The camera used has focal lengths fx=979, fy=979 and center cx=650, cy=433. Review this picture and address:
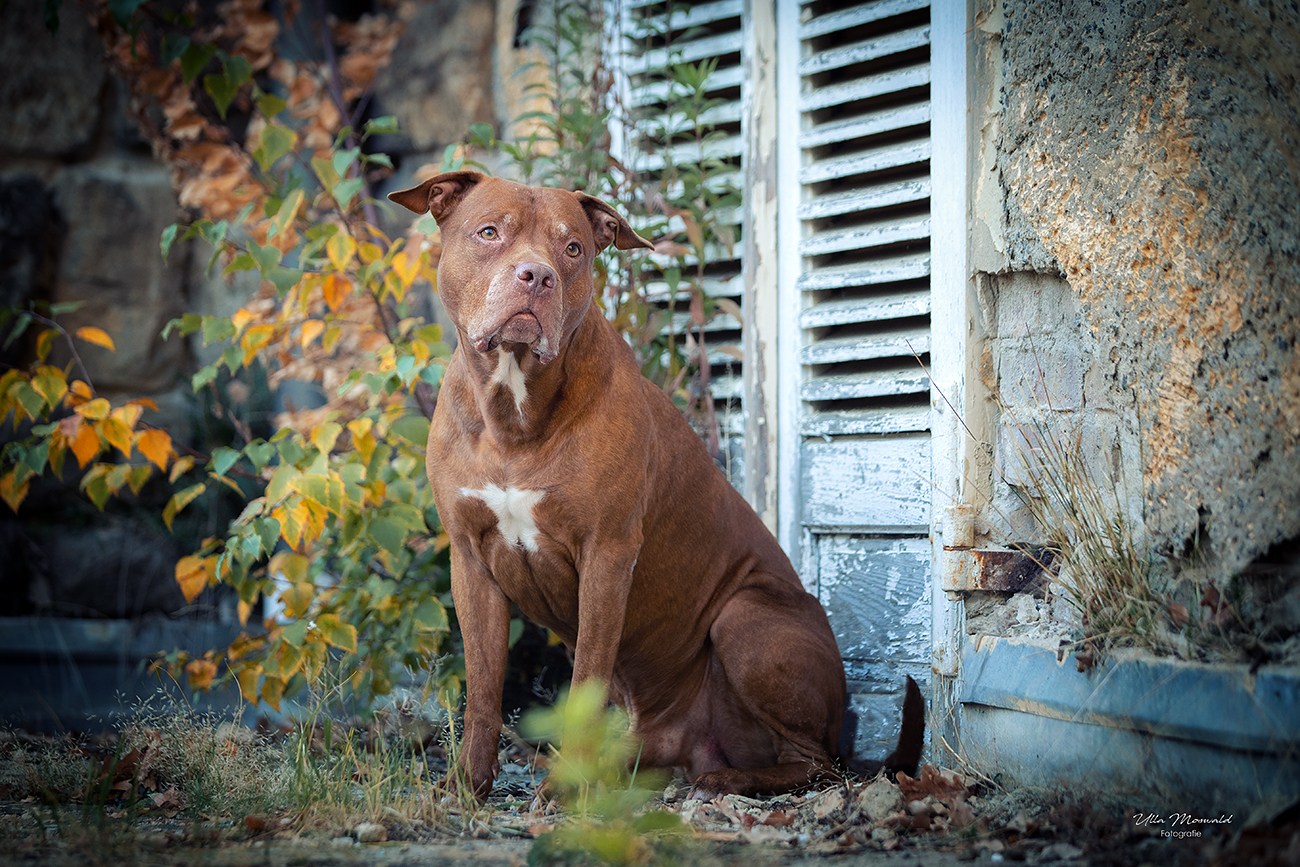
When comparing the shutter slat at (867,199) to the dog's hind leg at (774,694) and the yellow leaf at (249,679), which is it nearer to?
the dog's hind leg at (774,694)

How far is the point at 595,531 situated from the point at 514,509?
0.21 meters

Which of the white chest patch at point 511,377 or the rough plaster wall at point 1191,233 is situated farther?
the white chest patch at point 511,377

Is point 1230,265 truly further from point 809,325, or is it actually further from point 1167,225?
point 809,325

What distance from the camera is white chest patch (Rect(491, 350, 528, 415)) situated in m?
2.43

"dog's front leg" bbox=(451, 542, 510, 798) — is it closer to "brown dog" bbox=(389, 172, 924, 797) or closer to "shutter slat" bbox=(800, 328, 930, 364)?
"brown dog" bbox=(389, 172, 924, 797)

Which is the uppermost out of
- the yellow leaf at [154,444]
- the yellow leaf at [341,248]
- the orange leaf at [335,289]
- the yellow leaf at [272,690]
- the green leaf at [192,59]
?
the green leaf at [192,59]

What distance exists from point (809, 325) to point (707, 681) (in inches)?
49.2

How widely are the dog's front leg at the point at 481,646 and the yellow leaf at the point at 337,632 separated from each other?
1.83 feet

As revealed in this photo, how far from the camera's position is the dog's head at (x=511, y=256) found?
231 cm

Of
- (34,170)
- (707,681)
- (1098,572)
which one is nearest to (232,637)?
(34,170)

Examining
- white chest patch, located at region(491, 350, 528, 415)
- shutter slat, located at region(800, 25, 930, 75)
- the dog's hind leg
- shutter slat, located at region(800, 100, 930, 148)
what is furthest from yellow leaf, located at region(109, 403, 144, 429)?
shutter slat, located at region(800, 25, 930, 75)

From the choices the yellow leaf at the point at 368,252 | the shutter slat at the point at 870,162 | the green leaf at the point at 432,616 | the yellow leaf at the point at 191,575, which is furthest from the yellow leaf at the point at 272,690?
the shutter slat at the point at 870,162

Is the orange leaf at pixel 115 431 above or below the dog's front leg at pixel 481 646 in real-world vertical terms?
above

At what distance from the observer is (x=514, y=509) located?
8.01 ft
